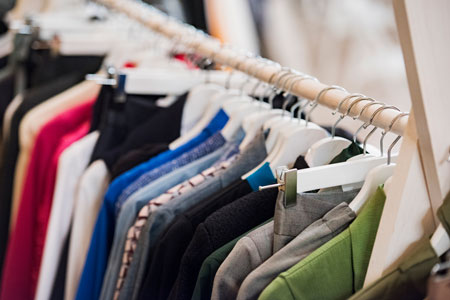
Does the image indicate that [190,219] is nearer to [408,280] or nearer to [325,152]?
[325,152]

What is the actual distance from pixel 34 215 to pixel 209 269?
65 cm

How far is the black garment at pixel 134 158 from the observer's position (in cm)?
108

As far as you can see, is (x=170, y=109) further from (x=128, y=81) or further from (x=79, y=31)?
(x=79, y=31)

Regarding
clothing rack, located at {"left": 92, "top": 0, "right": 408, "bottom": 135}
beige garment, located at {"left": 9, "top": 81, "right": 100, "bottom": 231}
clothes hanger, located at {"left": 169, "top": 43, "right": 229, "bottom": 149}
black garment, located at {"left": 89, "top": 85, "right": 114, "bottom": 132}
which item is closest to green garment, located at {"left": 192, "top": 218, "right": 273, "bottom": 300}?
clothing rack, located at {"left": 92, "top": 0, "right": 408, "bottom": 135}

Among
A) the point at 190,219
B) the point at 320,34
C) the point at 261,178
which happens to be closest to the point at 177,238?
the point at 190,219

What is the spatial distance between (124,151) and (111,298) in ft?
0.94

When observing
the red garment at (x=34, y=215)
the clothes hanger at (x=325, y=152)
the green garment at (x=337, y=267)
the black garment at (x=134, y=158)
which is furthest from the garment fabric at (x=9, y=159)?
the green garment at (x=337, y=267)

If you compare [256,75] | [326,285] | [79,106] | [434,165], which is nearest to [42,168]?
[79,106]

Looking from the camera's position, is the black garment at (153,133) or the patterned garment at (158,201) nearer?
the patterned garment at (158,201)

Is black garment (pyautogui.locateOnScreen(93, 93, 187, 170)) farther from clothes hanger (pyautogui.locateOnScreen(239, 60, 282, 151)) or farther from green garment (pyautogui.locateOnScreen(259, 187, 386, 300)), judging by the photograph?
green garment (pyautogui.locateOnScreen(259, 187, 386, 300))

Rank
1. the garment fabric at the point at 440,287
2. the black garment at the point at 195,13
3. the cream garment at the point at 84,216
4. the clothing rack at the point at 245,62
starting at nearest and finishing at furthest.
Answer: the garment fabric at the point at 440,287, the clothing rack at the point at 245,62, the cream garment at the point at 84,216, the black garment at the point at 195,13

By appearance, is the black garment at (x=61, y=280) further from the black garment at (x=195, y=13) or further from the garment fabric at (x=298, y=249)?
the black garment at (x=195, y=13)

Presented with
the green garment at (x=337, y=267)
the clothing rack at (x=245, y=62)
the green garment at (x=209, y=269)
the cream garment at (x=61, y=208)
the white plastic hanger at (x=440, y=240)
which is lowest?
the cream garment at (x=61, y=208)

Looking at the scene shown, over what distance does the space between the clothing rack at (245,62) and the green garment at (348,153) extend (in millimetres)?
54
